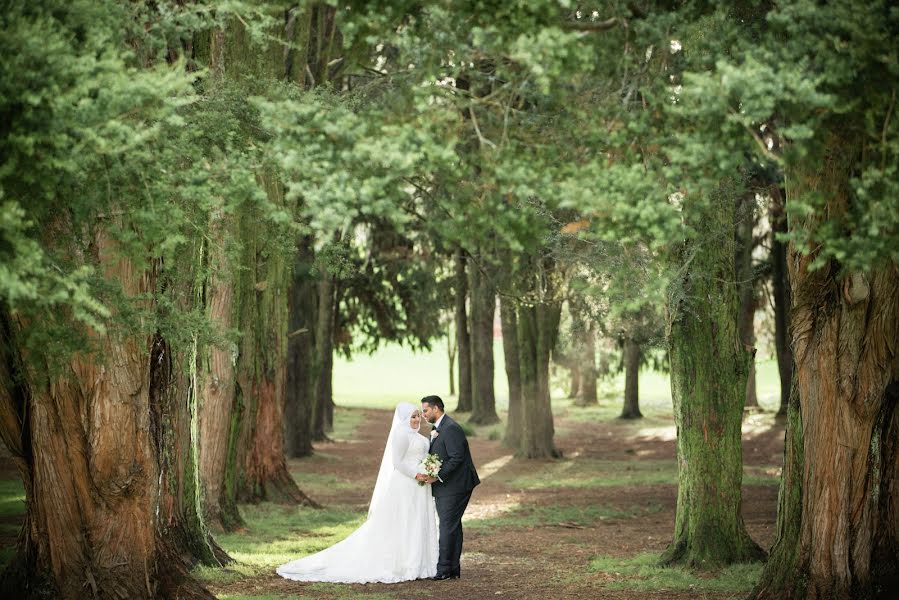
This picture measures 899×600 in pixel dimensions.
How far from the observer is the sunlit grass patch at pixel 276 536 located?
1227 centimetres

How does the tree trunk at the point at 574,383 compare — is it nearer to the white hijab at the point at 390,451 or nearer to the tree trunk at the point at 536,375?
the tree trunk at the point at 536,375

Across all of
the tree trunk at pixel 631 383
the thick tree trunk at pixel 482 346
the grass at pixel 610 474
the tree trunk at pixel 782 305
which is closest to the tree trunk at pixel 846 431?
the grass at pixel 610 474

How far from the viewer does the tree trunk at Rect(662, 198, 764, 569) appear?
12.0 meters

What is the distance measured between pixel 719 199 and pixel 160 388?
570cm

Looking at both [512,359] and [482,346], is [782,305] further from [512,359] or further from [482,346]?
[482,346]

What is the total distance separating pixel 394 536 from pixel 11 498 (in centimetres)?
689

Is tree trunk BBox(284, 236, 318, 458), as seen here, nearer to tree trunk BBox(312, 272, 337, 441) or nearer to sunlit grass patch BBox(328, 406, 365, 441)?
tree trunk BBox(312, 272, 337, 441)

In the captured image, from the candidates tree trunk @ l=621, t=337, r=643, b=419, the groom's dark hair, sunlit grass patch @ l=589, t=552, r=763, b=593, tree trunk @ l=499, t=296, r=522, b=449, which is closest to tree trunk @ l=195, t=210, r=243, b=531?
the groom's dark hair

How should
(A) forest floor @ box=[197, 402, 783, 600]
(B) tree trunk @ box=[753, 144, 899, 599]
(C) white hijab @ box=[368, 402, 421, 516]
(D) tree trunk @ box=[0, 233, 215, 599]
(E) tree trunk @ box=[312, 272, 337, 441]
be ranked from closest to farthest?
(D) tree trunk @ box=[0, 233, 215, 599]
(B) tree trunk @ box=[753, 144, 899, 599]
(A) forest floor @ box=[197, 402, 783, 600]
(C) white hijab @ box=[368, 402, 421, 516]
(E) tree trunk @ box=[312, 272, 337, 441]

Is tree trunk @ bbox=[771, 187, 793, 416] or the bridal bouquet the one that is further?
tree trunk @ bbox=[771, 187, 793, 416]

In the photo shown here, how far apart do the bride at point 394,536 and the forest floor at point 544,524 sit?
1.08 feet

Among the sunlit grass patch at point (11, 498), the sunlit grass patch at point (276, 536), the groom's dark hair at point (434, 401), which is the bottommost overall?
the sunlit grass patch at point (276, 536)

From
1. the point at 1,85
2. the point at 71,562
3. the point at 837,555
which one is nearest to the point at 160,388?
the point at 71,562

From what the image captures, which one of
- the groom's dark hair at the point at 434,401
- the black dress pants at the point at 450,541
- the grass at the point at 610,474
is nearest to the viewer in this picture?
the black dress pants at the point at 450,541
